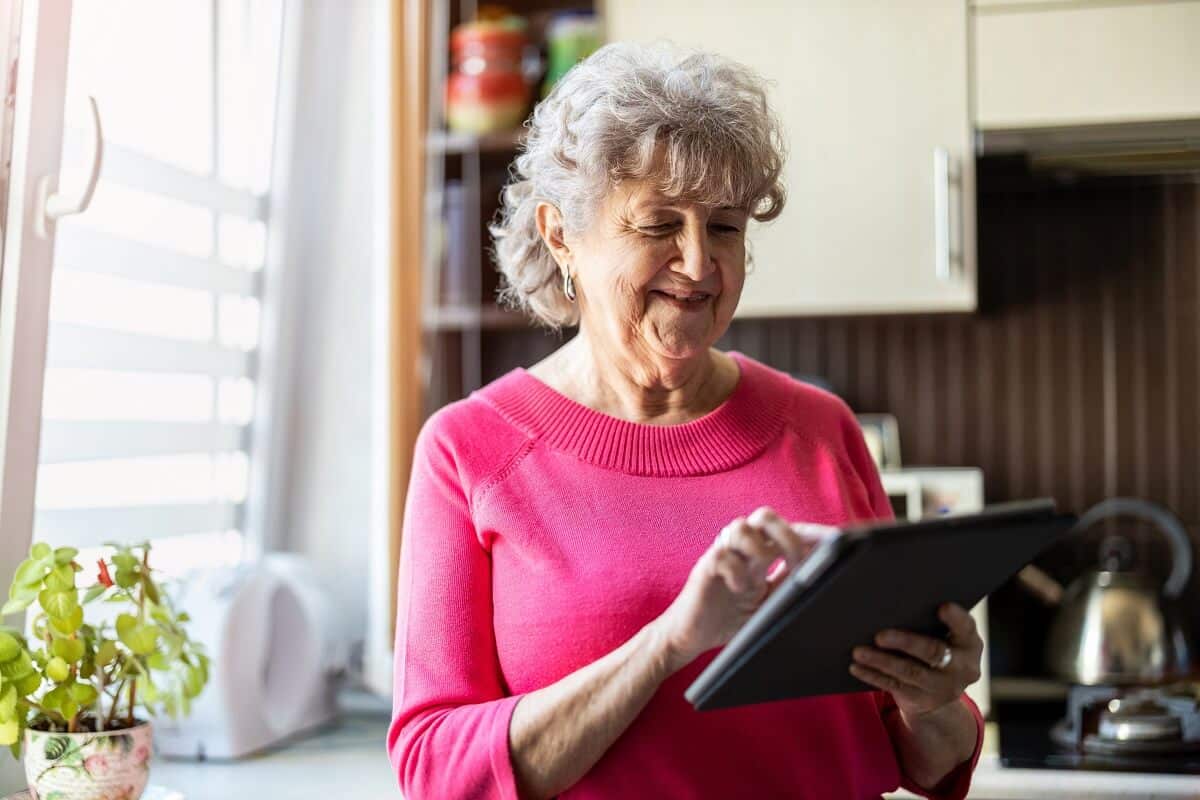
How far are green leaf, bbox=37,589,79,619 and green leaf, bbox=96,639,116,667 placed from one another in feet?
0.22

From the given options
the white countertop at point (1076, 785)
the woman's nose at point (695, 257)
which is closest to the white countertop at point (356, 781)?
the white countertop at point (1076, 785)

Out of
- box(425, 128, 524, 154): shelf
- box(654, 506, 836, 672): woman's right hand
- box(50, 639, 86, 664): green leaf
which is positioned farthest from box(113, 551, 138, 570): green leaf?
box(425, 128, 524, 154): shelf

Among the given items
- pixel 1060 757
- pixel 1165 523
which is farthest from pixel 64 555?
pixel 1165 523

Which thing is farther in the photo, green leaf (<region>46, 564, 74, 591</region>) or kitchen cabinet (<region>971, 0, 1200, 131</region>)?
kitchen cabinet (<region>971, 0, 1200, 131</region>)

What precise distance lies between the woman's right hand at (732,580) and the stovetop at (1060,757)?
100 cm

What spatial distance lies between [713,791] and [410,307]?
1256 millimetres

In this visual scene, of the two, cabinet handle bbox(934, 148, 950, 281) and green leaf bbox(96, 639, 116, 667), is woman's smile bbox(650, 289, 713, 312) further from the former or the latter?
cabinet handle bbox(934, 148, 950, 281)

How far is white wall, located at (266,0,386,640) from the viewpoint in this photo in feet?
8.00

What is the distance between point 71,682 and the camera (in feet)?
4.51

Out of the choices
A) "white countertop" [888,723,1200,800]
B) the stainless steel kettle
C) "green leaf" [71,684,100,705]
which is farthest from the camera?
the stainless steel kettle

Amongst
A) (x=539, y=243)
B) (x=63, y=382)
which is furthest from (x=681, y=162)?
(x=63, y=382)

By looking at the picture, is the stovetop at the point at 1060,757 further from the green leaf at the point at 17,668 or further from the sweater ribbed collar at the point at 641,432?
the green leaf at the point at 17,668

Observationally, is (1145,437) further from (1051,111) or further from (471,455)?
(471,455)

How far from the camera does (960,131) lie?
7.14ft
